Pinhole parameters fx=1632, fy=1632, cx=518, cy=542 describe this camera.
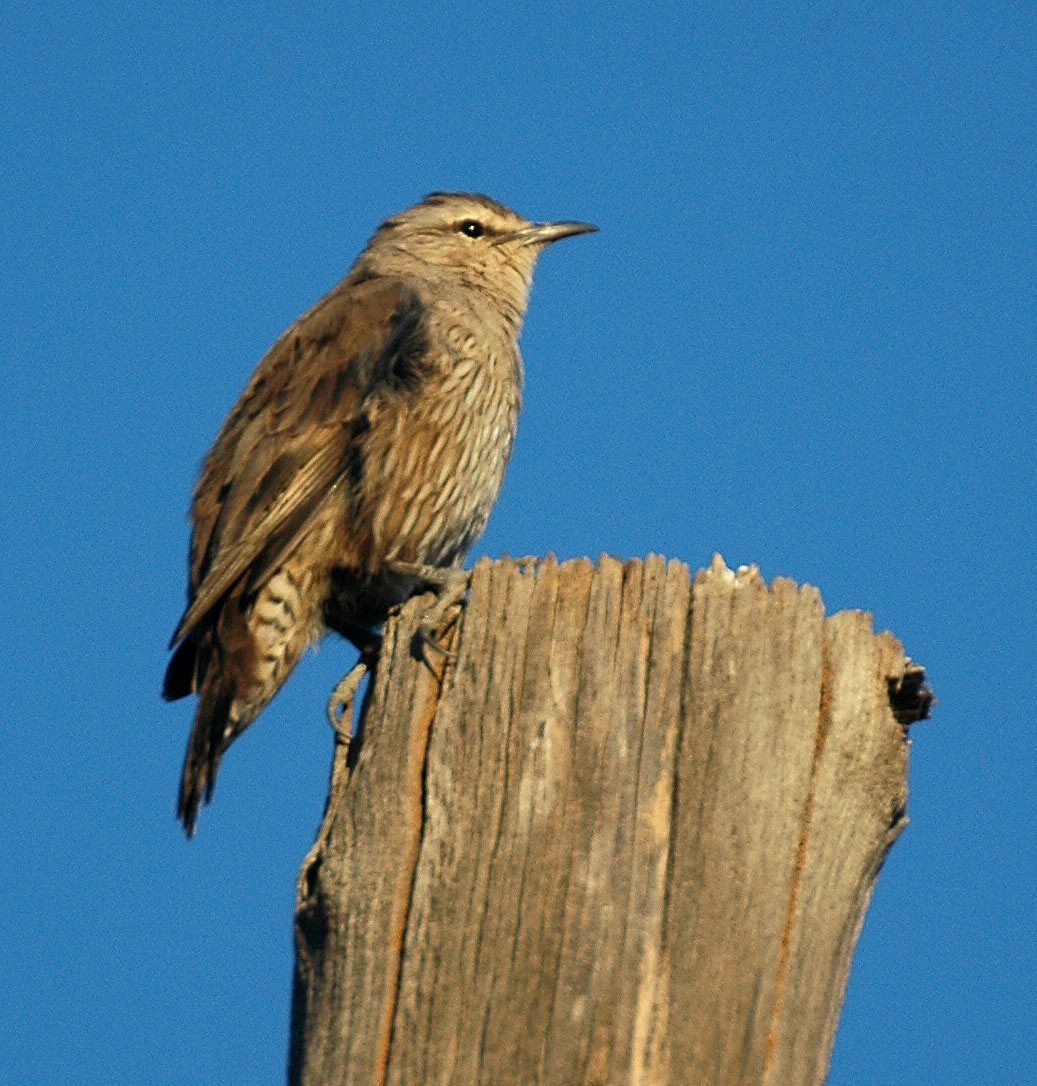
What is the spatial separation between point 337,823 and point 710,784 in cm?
87

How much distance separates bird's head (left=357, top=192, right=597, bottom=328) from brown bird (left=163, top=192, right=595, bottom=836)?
23.2 inches

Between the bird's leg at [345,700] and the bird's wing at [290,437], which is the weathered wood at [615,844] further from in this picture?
the bird's wing at [290,437]

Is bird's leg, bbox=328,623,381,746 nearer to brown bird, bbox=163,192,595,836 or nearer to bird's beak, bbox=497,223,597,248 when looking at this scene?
brown bird, bbox=163,192,595,836

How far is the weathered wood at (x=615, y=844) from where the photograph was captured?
310 cm

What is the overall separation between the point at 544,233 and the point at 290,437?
2167mm

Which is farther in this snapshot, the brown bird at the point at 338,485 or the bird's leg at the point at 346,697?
the brown bird at the point at 338,485

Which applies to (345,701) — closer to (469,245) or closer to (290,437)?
(290,437)

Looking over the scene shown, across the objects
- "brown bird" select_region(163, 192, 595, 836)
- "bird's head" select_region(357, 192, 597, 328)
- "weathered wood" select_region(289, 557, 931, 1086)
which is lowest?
"weathered wood" select_region(289, 557, 931, 1086)

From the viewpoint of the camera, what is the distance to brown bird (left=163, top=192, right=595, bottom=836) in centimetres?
578

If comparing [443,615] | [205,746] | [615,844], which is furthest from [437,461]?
[615,844]

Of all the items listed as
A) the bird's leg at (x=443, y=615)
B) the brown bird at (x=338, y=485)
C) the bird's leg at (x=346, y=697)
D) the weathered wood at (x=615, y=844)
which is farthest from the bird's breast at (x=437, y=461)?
the weathered wood at (x=615, y=844)

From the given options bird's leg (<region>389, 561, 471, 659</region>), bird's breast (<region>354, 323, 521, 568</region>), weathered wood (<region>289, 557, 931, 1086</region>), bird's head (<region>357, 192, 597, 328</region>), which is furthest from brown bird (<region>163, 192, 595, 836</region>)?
weathered wood (<region>289, 557, 931, 1086</region>)

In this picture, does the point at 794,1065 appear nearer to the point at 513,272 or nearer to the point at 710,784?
the point at 710,784

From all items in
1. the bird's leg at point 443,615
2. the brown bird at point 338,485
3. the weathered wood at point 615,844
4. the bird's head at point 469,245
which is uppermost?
the bird's head at point 469,245
